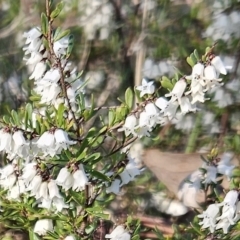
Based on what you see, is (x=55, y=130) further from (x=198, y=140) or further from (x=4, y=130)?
(x=198, y=140)

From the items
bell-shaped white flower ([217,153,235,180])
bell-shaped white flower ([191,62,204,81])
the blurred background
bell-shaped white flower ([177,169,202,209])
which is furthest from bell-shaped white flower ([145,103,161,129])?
the blurred background

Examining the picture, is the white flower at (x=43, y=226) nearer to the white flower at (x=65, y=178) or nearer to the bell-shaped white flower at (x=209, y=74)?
the white flower at (x=65, y=178)

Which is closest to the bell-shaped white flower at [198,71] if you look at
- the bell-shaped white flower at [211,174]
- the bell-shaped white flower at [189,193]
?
the bell-shaped white flower at [211,174]

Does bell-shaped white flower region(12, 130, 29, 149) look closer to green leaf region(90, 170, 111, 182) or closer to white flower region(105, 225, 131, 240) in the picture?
green leaf region(90, 170, 111, 182)

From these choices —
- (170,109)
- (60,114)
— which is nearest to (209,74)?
(170,109)

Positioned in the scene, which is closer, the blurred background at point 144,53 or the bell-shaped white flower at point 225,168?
the bell-shaped white flower at point 225,168

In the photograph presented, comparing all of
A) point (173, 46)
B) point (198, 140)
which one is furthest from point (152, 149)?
point (173, 46)
